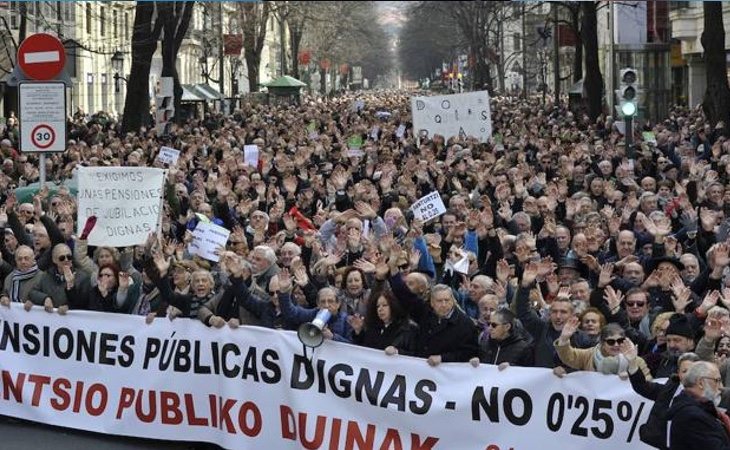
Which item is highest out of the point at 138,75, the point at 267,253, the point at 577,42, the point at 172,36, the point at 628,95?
the point at 577,42

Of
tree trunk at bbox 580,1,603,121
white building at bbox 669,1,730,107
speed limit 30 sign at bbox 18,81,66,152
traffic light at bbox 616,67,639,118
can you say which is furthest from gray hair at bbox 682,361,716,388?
white building at bbox 669,1,730,107

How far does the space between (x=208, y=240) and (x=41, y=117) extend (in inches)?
104

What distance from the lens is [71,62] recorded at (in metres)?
53.5

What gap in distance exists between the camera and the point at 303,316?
31.2 feet

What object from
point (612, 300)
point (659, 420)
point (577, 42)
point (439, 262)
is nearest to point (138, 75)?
point (577, 42)

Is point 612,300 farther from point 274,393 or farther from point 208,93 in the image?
point 208,93

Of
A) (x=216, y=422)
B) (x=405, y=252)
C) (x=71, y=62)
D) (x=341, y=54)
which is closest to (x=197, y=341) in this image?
(x=216, y=422)

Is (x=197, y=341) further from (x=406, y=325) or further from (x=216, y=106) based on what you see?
(x=216, y=106)

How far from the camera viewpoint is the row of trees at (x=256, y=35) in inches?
1309

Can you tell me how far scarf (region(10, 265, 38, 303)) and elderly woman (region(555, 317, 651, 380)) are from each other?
4638 millimetres

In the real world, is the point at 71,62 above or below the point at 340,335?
above

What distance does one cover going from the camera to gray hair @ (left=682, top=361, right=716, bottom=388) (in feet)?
21.4

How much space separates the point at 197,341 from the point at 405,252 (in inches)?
82.2

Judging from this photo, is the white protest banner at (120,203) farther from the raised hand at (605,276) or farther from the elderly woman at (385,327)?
the raised hand at (605,276)
